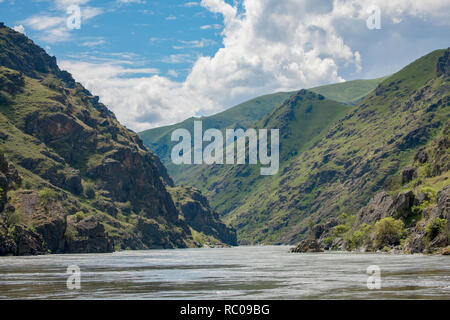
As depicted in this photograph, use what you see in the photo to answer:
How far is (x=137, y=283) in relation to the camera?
6462cm

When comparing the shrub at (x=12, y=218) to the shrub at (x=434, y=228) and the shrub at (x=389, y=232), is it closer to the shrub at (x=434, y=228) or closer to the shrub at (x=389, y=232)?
the shrub at (x=389, y=232)

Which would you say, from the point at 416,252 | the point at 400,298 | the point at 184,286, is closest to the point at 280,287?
the point at 184,286

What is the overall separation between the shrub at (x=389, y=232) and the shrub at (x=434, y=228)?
1345 inches

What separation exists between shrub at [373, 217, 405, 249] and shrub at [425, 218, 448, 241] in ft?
112

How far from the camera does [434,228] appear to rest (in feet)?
456

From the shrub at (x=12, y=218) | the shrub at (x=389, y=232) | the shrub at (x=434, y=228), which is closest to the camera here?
the shrub at (x=434, y=228)

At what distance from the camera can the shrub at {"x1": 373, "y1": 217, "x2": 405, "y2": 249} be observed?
574ft

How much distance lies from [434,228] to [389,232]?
38.9m

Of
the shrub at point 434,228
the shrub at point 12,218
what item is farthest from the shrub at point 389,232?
the shrub at point 12,218

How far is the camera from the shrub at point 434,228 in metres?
137
